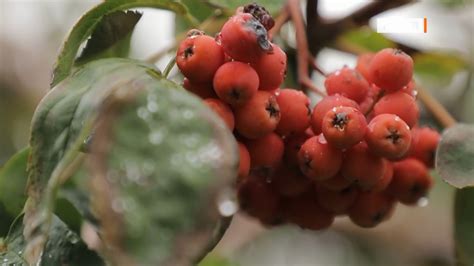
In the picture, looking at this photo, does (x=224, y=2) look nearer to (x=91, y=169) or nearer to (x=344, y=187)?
(x=344, y=187)

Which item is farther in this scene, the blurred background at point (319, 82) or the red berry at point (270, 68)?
the blurred background at point (319, 82)

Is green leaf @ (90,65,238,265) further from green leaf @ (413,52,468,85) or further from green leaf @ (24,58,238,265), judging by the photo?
green leaf @ (413,52,468,85)

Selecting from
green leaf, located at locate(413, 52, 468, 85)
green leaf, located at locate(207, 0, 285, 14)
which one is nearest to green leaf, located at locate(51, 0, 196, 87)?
green leaf, located at locate(207, 0, 285, 14)

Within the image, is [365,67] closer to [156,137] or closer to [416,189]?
[416,189]

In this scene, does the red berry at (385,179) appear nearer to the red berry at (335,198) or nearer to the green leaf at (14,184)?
the red berry at (335,198)

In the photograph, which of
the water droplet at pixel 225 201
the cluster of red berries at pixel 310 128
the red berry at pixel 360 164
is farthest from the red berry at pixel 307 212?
the water droplet at pixel 225 201

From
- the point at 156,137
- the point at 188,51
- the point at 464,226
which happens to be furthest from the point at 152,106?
the point at 464,226
